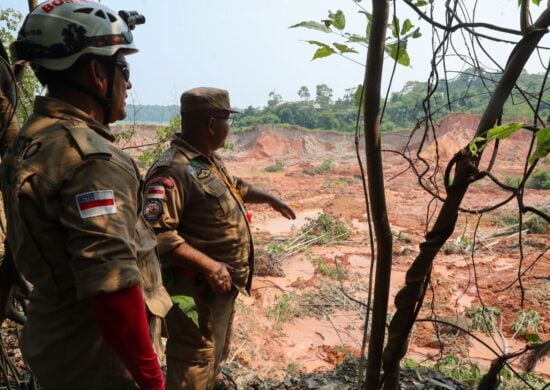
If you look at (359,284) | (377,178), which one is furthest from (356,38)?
(359,284)

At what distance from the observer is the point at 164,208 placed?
7.07 ft

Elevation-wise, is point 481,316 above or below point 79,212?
below

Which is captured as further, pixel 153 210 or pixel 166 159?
pixel 166 159

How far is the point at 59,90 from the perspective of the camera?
136 centimetres

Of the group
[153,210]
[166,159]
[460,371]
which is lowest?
[460,371]

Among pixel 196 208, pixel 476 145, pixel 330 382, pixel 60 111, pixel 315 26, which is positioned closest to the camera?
pixel 476 145

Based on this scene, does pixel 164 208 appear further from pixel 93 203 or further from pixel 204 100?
pixel 93 203

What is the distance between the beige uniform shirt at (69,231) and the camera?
3.76 ft

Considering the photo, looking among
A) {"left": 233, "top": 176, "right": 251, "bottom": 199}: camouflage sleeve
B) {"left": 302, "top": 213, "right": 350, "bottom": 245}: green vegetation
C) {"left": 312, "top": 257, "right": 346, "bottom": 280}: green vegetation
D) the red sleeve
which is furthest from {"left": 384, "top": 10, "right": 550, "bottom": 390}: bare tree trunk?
{"left": 302, "top": 213, "right": 350, "bottom": 245}: green vegetation

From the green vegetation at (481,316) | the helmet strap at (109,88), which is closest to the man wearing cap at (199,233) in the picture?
the helmet strap at (109,88)

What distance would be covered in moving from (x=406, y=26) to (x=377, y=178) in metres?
0.41

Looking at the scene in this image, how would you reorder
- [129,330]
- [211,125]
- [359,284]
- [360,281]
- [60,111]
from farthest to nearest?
[360,281], [359,284], [211,125], [60,111], [129,330]

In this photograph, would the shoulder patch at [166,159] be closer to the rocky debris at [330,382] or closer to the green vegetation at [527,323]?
the rocky debris at [330,382]

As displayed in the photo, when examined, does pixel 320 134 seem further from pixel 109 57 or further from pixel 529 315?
pixel 109 57
